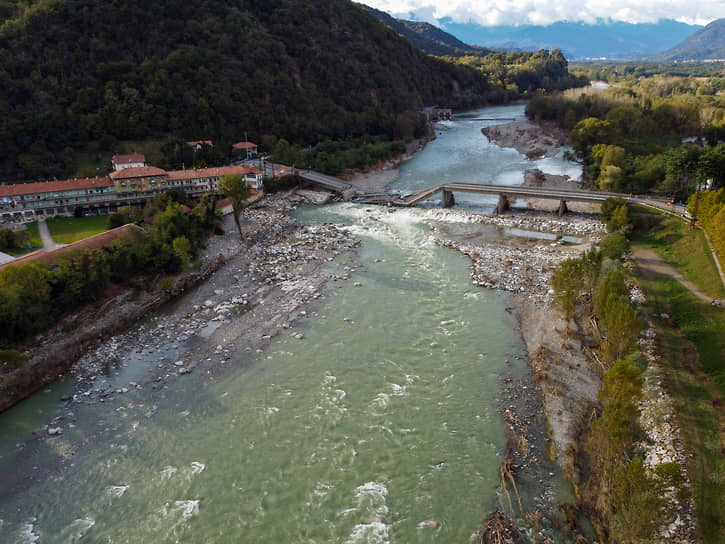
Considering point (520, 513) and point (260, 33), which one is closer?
point (520, 513)

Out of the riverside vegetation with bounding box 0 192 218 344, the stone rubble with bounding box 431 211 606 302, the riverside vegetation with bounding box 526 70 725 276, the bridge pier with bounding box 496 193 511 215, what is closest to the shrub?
the stone rubble with bounding box 431 211 606 302

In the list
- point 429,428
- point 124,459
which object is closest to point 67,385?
point 124,459

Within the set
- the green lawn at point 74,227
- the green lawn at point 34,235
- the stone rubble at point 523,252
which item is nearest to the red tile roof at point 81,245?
the green lawn at point 74,227

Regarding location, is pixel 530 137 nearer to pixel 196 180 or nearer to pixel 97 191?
pixel 196 180

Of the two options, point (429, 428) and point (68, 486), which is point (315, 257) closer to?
point (429, 428)

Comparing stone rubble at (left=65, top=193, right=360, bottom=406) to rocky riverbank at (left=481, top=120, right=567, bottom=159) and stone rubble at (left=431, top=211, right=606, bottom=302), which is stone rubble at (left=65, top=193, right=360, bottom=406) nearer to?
stone rubble at (left=431, top=211, right=606, bottom=302)

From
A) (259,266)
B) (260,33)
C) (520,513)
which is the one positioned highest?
(260,33)

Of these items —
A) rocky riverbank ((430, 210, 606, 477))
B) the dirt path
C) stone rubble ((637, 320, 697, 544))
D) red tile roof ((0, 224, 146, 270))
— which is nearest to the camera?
stone rubble ((637, 320, 697, 544))
